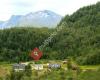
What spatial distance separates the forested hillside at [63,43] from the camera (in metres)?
101

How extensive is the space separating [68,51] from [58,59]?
3.99 m

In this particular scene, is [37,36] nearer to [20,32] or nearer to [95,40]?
[20,32]

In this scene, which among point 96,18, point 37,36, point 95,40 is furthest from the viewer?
point 96,18

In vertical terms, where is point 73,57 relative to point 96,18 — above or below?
below

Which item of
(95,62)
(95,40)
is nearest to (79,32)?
(95,40)

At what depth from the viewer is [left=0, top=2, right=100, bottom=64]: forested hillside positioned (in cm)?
10128

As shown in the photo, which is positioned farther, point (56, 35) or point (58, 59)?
point (56, 35)

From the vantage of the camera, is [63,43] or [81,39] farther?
[81,39]

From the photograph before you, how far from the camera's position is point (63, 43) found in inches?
4363

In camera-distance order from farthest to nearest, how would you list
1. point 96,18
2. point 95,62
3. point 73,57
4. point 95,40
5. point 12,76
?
point 96,18, point 95,40, point 73,57, point 95,62, point 12,76

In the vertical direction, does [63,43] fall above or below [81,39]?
below

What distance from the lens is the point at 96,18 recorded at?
433 feet

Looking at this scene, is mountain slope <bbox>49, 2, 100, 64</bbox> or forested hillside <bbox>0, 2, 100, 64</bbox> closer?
mountain slope <bbox>49, 2, 100, 64</bbox>

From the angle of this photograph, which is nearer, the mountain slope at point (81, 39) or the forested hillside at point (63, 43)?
the mountain slope at point (81, 39)
